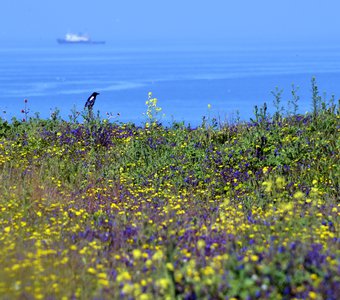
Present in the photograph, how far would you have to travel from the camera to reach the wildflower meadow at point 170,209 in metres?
5.21

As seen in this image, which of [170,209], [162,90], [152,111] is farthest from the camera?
[162,90]

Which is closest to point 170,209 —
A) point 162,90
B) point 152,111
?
point 152,111

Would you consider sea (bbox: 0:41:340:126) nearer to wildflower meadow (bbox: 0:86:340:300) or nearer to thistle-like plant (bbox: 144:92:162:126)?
thistle-like plant (bbox: 144:92:162:126)

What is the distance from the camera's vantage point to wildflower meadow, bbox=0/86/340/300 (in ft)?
17.1

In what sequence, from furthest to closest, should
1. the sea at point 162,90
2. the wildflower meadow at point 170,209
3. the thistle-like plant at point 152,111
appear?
the sea at point 162,90, the thistle-like plant at point 152,111, the wildflower meadow at point 170,209

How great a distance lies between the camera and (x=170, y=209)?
8352 millimetres

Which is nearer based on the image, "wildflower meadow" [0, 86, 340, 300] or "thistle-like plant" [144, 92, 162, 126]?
"wildflower meadow" [0, 86, 340, 300]

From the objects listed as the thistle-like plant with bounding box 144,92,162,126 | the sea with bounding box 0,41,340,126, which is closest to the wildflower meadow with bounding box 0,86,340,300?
the thistle-like plant with bounding box 144,92,162,126

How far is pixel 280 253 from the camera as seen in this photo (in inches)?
213

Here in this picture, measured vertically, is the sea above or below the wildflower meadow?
above

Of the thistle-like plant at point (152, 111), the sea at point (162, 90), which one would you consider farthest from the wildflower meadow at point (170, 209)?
the sea at point (162, 90)

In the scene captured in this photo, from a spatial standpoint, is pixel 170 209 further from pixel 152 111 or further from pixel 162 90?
pixel 162 90

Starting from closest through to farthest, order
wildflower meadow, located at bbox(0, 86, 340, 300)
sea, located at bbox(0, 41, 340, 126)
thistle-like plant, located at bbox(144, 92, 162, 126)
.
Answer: wildflower meadow, located at bbox(0, 86, 340, 300), thistle-like plant, located at bbox(144, 92, 162, 126), sea, located at bbox(0, 41, 340, 126)

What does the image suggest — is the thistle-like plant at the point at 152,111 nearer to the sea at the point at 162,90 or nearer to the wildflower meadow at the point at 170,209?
the wildflower meadow at the point at 170,209
